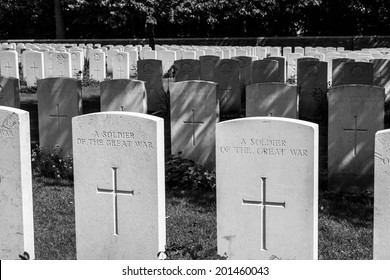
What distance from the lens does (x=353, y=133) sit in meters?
7.78

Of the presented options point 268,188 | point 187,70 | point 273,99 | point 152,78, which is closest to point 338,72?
point 187,70

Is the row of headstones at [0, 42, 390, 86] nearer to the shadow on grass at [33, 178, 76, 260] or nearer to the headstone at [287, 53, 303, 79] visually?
the headstone at [287, 53, 303, 79]

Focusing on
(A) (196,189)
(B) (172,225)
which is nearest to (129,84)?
(A) (196,189)

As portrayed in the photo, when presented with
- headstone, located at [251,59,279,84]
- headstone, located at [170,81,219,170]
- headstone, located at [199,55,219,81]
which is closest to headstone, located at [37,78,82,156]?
headstone, located at [170,81,219,170]

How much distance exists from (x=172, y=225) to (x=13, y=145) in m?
1.95

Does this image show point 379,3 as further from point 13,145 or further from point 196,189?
point 13,145

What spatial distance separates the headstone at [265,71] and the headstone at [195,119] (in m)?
4.43

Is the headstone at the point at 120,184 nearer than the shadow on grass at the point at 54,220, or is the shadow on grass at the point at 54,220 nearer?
the headstone at the point at 120,184

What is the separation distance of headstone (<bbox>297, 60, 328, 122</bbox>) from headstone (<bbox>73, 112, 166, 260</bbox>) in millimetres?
6840

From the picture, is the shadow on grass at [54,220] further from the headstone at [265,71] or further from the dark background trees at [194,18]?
the dark background trees at [194,18]

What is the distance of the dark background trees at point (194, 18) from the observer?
33.4m

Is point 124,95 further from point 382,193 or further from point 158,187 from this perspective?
point 382,193

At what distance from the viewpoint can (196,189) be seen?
8.03 meters

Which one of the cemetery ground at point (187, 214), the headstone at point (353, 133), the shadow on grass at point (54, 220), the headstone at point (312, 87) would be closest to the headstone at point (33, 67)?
the headstone at point (312, 87)
